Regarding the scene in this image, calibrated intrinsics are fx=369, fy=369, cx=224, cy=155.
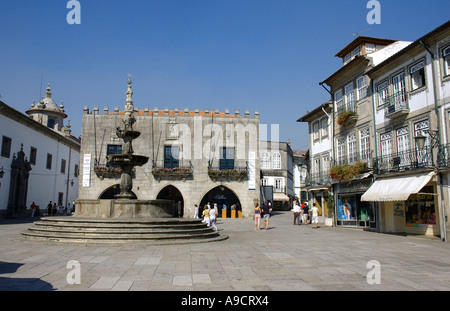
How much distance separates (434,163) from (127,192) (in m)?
13.6

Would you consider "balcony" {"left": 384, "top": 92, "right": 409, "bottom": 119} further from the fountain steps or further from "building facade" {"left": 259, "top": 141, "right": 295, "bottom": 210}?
"building facade" {"left": 259, "top": 141, "right": 295, "bottom": 210}

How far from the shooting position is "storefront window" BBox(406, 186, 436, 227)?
17359mm

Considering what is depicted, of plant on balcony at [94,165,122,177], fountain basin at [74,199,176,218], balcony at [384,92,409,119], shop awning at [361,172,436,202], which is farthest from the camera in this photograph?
plant on balcony at [94,165,122,177]

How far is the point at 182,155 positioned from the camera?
108 feet

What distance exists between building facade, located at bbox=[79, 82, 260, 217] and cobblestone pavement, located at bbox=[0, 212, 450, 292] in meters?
20.2

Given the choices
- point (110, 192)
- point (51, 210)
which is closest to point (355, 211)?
point (110, 192)

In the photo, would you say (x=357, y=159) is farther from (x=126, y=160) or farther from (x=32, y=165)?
(x=32, y=165)

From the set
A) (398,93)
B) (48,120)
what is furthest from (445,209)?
(48,120)

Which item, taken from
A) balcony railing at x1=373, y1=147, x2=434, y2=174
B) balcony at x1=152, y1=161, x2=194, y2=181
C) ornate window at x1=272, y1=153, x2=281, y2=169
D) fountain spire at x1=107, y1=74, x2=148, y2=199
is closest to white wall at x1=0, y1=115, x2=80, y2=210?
balcony at x1=152, y1=161, x2=194, y2=181

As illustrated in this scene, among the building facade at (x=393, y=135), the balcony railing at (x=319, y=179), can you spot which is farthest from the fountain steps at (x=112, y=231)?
the balcony railing at (x=319, y=179)

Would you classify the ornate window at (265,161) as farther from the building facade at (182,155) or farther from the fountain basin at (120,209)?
the fountain basin at (120,209)

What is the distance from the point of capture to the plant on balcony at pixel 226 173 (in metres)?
32.3
